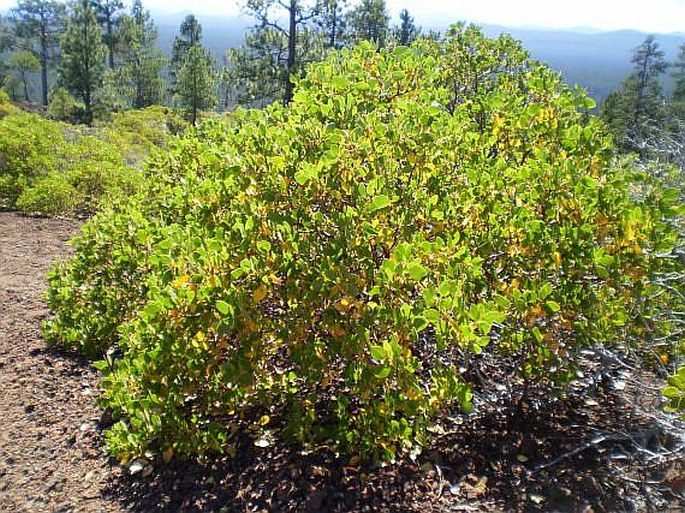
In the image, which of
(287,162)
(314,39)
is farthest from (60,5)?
(287,162)

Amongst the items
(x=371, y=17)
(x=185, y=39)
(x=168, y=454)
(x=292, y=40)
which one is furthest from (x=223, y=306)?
(x=185, y=39)

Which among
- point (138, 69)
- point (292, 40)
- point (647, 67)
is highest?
point (647, 67)

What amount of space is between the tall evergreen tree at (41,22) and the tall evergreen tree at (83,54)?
69.3 feet

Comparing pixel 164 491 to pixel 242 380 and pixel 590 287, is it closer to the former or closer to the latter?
pixel 242 380

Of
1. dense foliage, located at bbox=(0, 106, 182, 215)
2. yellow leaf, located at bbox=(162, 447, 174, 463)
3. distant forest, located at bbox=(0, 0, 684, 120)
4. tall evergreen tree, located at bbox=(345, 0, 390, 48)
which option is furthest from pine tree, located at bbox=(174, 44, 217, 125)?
yellow leaf, located at bbox=(162, 447, 174, 463)

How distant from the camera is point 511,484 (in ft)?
7.38

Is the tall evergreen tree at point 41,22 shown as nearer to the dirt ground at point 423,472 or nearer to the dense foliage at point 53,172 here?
the dense foliage at point 53,172

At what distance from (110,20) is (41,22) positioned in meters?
8.14

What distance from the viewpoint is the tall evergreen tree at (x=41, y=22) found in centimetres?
4731

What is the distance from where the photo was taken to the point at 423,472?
2348 millimetres

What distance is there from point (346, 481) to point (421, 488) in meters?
0.30

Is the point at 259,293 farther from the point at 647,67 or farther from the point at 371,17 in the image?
the point at 647,67

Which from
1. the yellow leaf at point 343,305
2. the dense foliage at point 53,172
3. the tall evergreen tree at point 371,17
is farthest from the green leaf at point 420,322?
the tall evergreen tree at point 371,17

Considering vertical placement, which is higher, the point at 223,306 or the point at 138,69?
the point at 138,69
